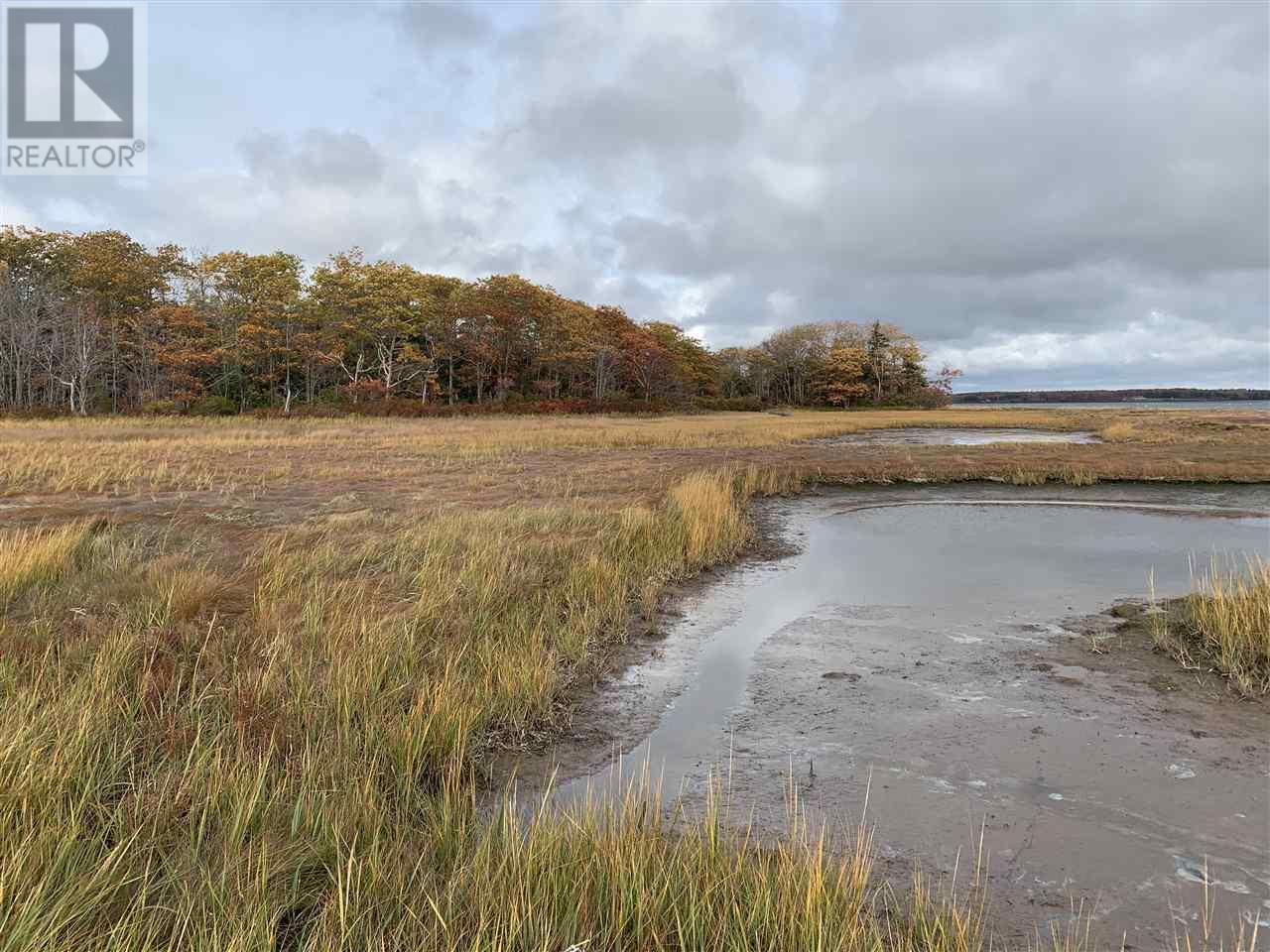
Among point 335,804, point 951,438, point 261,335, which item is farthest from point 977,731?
point 261,335

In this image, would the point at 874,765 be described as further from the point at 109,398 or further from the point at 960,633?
the point at 109,398

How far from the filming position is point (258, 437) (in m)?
28.9

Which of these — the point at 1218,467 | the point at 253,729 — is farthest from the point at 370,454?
the point at 1218,467

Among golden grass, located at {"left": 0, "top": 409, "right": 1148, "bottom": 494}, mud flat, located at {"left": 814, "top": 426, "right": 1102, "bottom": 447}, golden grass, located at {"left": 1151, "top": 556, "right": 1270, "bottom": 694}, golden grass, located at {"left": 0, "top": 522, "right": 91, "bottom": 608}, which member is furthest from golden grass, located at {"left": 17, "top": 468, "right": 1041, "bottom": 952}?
mud flat, located at {"left": 814, "top": 426, "right": 1102, "bottom": 447}

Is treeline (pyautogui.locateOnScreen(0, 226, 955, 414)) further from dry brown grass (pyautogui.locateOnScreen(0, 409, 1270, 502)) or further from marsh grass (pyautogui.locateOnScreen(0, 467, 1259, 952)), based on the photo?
marsh grass (pyautogui.locateOnScreen(0, 467, 1259, 952))

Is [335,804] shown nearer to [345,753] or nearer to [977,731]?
[345,753]

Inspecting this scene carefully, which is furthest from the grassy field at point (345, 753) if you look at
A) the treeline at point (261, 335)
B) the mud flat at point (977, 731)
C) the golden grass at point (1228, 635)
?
the treeline at point (261, 335)

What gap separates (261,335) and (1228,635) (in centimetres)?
5913

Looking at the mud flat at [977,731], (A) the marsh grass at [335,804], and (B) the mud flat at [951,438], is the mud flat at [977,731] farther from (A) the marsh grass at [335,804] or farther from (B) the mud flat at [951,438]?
(B) the mud flat at [951,438]

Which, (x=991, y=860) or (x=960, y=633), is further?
(x=960, y=633)

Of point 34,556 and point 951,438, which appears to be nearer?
point 34,556

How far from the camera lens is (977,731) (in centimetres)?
501

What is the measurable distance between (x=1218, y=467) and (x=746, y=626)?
2082 centimetres

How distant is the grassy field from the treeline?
41887 mm
